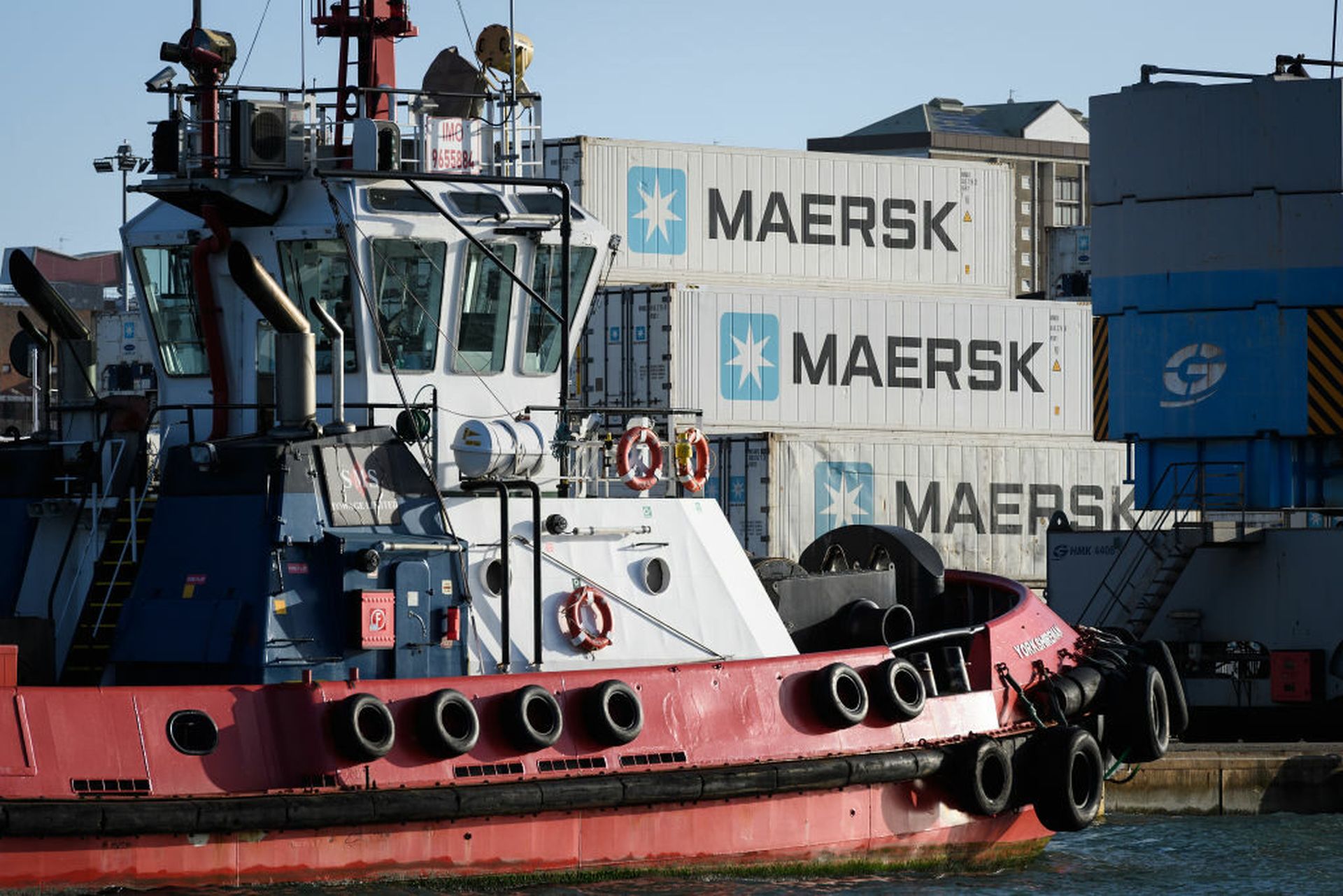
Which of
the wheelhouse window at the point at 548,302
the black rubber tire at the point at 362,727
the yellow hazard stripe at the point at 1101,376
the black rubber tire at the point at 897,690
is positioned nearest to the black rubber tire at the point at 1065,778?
the black rubber tire at the point at 897,690

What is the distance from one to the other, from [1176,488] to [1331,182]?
10.3ft

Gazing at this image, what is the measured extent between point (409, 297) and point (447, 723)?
234 cm

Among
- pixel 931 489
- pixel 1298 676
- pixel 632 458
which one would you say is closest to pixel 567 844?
pixel 632 458

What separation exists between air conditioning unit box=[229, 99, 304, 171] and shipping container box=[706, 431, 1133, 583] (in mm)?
14014

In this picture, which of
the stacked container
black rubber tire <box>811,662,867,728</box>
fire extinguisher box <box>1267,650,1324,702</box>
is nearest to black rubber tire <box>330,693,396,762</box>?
black rubber tire <box>811,662,867,728</box>

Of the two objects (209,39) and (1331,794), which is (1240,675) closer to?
(1331,794)

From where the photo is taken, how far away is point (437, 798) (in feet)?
29.1

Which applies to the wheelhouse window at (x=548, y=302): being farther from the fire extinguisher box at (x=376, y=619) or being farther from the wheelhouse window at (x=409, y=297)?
the fire extinguisher box at (x=376, y=619)

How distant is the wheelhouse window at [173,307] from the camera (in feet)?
34.7

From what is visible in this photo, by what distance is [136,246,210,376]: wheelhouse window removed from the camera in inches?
416

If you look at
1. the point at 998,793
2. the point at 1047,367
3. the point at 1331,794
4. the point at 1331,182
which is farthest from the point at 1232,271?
the point at 998,793

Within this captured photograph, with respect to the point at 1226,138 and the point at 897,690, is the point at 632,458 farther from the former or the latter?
the point at 1226,138

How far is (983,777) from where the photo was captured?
10.8m

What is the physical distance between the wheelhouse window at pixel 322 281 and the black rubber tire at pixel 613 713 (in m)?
2.09
